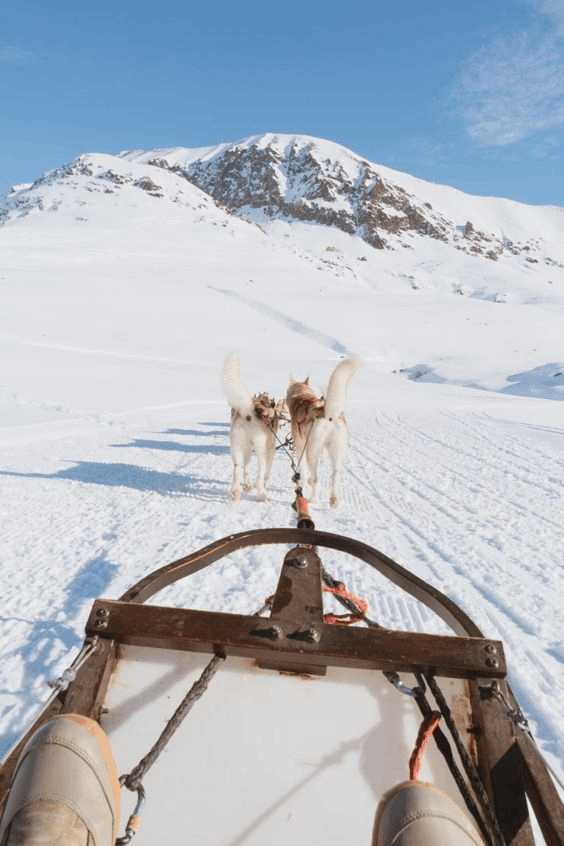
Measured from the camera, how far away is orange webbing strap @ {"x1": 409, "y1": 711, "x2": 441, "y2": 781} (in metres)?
1.29

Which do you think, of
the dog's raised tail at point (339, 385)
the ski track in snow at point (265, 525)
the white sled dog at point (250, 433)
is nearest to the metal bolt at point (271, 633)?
the ski track in snow at point (265, 525)

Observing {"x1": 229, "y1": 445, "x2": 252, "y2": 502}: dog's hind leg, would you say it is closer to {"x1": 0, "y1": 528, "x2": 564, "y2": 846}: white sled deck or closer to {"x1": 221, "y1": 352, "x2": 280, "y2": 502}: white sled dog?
{"x1": 221, "y1": 352, "x2": 280, "y2": 502}: white sled dog

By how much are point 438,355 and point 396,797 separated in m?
38.5

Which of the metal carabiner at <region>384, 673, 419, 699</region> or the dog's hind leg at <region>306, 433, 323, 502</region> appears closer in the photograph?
the metal carabiner at <region>384, 673, 419, 699</region>

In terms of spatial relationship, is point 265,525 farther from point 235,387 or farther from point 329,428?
point 235,387

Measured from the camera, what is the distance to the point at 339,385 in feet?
16.5

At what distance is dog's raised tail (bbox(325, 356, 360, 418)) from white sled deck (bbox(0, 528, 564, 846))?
132 inches

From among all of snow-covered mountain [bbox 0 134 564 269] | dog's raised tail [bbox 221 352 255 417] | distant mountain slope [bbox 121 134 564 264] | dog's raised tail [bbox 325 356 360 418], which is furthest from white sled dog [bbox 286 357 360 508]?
distant mountain slope [bbox 121 134 564 264]

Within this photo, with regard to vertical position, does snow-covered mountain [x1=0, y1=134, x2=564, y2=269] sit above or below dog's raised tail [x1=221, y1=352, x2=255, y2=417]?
above

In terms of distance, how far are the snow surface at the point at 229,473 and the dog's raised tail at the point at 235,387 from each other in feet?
3.26

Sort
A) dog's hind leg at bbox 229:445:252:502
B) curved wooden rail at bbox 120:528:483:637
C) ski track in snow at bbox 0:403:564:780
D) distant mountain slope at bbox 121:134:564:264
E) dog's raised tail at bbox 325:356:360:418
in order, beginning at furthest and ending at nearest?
1. distant mountain slope at bbox 121:134:564:264
2. dog's hind leg at bbox 229:445:252:502
3. dog's raised tail at bbox 325:356:360:418
4. ski track in snow at bbox 0:403:564:780
5. curved wooden rail at bbox 120:528:483:637

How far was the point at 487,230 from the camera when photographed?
161 meters

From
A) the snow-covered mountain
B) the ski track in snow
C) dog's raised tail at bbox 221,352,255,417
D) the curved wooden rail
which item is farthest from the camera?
the snow-covered mountain

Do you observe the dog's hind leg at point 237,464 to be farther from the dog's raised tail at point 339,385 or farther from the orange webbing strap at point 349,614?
the orange webbing strap at point 349,614
